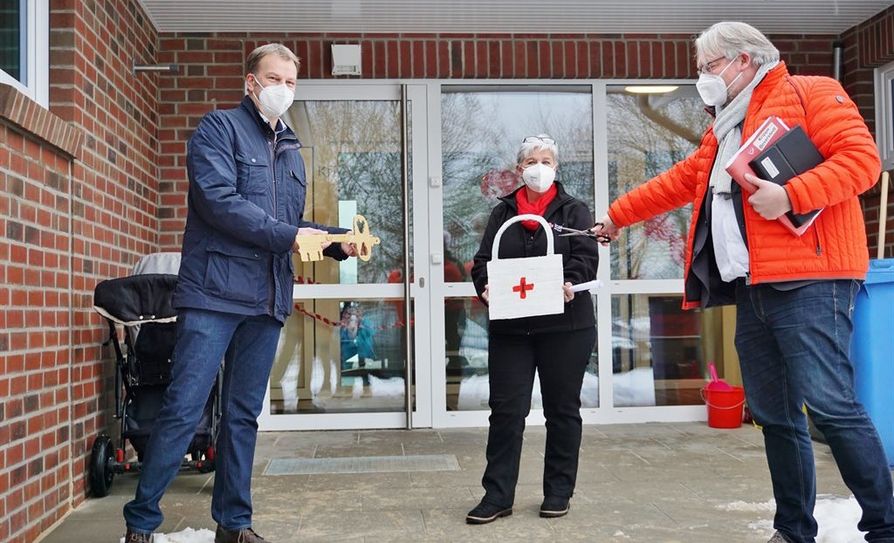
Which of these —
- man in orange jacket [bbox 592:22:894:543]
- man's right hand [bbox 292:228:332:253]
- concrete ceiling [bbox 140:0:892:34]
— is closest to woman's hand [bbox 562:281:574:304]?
man in orange jacket [bbox 592:22:894:543]

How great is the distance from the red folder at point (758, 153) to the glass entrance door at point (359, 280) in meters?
3.43

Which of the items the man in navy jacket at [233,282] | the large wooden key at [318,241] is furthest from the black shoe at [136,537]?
the large wooden key at [318,241]

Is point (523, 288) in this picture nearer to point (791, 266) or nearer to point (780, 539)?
point (791, 266)

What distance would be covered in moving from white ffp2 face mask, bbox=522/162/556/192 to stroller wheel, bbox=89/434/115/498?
2270 millimetres

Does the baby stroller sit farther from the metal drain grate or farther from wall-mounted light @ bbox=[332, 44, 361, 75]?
wall-mounted light @ bbox=[332, 44, 361, 75]

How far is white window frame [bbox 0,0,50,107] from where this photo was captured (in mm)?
3775

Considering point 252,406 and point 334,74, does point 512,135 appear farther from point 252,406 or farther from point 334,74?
point 252,406

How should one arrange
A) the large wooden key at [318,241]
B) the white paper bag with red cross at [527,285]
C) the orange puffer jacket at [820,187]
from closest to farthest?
the orange puffer jacket at [820,187] < the large wooden key at [318,241] < the white paper bag with red cross at [527,285]

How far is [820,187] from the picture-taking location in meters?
2.57

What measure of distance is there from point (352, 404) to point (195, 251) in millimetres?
3174

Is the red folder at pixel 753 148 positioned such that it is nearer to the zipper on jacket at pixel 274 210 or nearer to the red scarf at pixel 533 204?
the red scarf at pixel 533 204

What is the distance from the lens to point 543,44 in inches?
237

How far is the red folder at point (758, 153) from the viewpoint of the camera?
Answer: 2674 millimetres

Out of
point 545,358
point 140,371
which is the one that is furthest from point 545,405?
point 140,371
